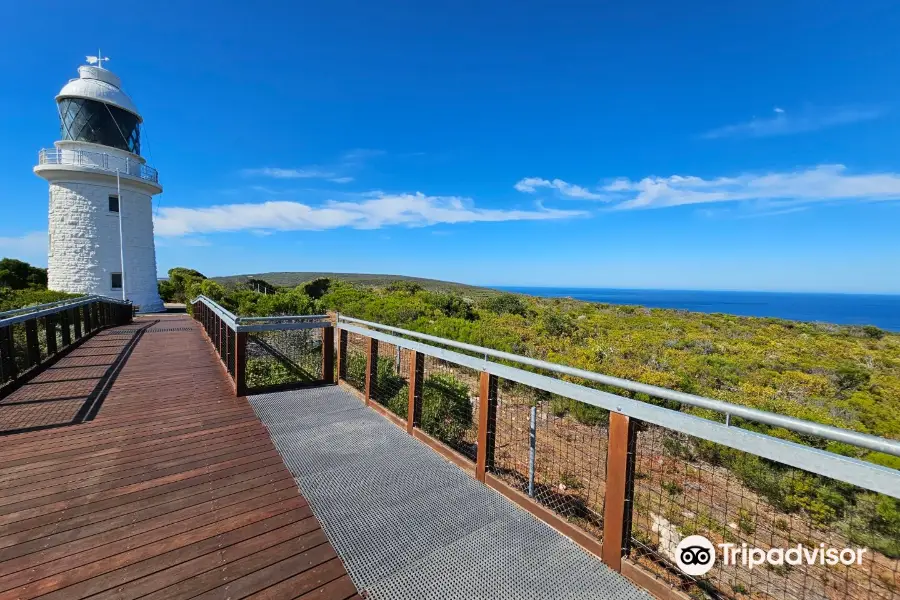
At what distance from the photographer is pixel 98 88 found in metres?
15.9

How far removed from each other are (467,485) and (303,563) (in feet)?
4.29

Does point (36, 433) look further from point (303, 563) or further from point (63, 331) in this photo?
point (63, 331)

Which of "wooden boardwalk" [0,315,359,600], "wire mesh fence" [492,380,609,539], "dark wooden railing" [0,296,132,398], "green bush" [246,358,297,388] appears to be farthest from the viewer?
"green bush" [246,358,297,388]

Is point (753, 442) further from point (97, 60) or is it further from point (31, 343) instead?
point (97, 60)

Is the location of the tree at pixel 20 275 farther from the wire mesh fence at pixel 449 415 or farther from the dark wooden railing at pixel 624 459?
the wire mesh fence at pixel 449 415

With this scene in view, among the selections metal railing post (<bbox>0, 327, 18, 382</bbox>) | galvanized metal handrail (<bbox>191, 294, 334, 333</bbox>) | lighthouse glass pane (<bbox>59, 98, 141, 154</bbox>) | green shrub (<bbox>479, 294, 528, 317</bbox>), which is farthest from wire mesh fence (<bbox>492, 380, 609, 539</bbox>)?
lighthouse glass pane (<bbox>59, 98, 141, 154</bbox>)

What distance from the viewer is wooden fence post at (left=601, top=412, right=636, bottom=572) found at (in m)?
2.10

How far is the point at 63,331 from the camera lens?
7.14m

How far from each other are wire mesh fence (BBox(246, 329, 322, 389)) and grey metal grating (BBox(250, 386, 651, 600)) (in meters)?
2.27

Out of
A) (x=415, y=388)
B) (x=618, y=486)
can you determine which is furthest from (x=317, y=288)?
(x=618, y=486)

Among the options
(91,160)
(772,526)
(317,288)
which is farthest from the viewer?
(317,288)

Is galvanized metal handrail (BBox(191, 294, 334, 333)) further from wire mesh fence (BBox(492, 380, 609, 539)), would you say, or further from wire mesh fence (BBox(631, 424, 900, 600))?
wire mesh fence (BBox(631, 424, 900, 600))

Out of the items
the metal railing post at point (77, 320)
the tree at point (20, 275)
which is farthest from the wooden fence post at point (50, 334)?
the tree at point (20, 275)

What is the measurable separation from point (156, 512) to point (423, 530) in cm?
168
